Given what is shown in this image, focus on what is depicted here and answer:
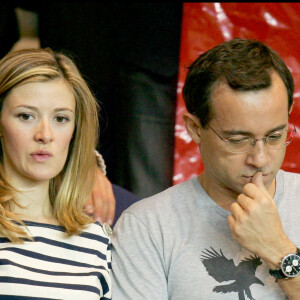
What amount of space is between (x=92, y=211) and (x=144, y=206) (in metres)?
0.23

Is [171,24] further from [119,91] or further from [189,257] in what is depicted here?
[189,257]

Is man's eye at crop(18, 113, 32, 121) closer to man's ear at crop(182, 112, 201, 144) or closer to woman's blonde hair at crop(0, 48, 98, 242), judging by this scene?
woman's blonde hair at crop(0, 48, 98, 242)

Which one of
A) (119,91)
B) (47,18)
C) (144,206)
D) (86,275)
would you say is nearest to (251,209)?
(144,206)

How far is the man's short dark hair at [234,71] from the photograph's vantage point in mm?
1794

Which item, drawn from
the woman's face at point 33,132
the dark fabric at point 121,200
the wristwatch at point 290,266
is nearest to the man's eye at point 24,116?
the woman's face at point 33,132

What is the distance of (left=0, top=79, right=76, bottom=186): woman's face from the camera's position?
1865 millimetres

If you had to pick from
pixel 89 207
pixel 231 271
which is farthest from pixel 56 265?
pixel 231 271

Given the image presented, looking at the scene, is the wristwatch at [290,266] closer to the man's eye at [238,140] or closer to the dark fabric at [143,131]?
the man's eye at [238,140]

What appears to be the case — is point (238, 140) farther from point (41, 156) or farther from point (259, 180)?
point (41, 156)

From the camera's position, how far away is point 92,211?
2.11 m

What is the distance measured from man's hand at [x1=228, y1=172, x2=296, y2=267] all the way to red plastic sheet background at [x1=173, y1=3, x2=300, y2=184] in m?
1.05

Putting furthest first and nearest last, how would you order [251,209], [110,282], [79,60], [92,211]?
[79,60], [92,211], [110,282], [251,209]

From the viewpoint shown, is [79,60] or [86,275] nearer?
[86,275]

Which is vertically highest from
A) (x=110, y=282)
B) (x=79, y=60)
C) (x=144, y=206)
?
(x=79, y=60)
